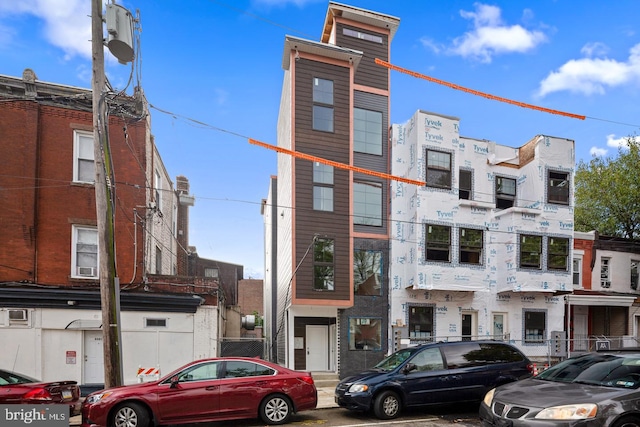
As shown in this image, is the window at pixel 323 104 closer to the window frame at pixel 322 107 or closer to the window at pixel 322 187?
the window frame at pixel 322 107

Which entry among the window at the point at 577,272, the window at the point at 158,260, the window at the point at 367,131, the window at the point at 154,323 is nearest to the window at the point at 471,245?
the window at the point at 367,131

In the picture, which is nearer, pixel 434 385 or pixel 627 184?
pixel 434 385

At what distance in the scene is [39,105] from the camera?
15047 millimetres

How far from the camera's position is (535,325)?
20.8 m

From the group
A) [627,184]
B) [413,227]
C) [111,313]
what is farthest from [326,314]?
[627,184]

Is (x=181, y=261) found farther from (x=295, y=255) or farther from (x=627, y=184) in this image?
(x=627, y=184)

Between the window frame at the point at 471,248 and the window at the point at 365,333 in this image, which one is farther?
the window frame at the point at 471,248

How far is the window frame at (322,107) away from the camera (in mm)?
18031

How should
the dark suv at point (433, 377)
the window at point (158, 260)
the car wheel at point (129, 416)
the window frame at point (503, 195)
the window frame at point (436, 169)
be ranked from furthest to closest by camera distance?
the window frame at point (503, 195), the window frame at point (436, 169), the window at point (158, 260), the dark suv at point (433, 377), the car wheel at point (129, 416)

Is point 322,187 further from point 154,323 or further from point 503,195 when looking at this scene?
point 503,195

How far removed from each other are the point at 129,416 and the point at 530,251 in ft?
57.7

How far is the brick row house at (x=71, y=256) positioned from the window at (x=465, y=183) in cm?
1129

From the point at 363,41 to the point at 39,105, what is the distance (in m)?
12.6

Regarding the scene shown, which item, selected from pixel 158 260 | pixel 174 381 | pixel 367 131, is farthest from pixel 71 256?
pixel 367 131
